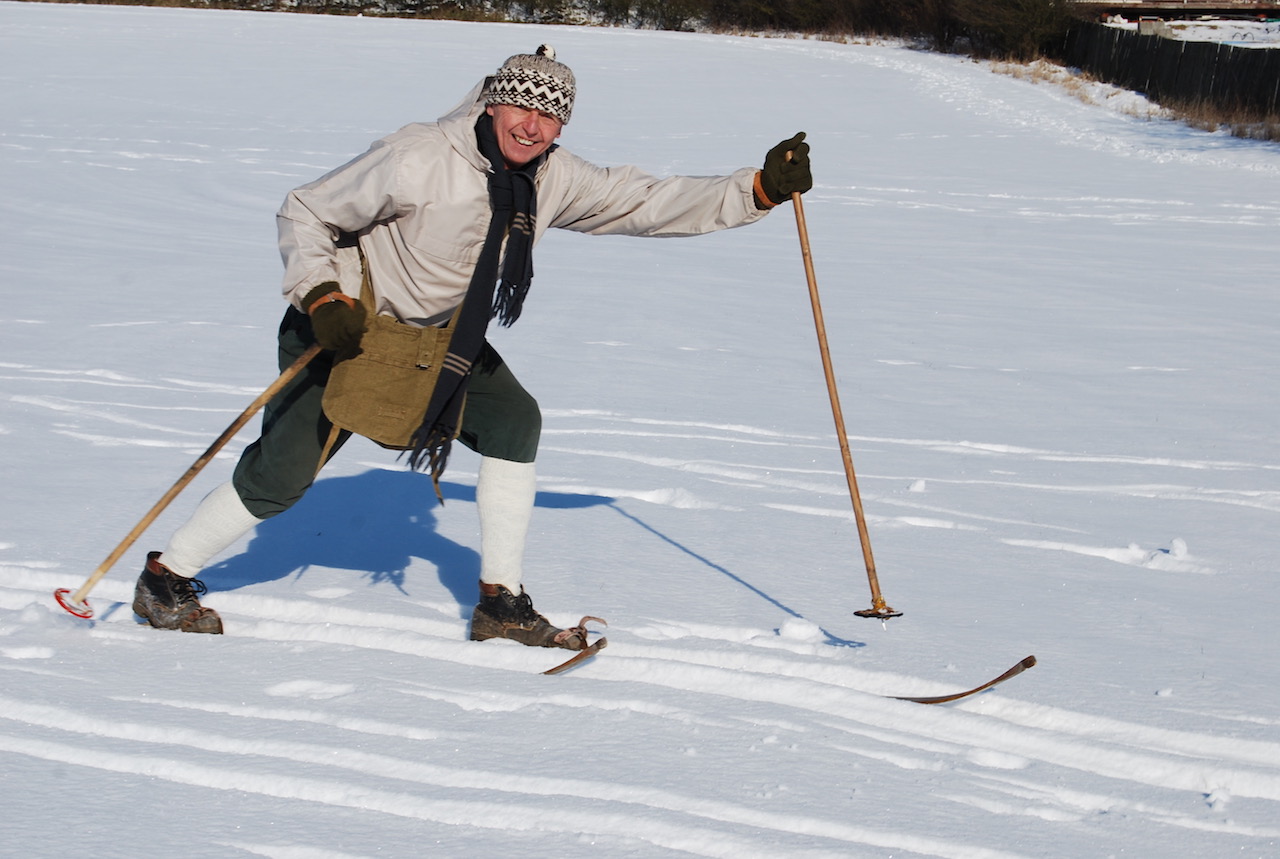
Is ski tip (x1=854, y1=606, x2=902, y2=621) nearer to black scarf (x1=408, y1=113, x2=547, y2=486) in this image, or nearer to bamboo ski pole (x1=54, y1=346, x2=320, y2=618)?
black scarf (x1=408, y1=113, x2=547, y2=486)

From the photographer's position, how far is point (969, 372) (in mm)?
6609

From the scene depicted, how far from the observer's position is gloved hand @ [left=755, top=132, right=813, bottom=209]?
3.34 m

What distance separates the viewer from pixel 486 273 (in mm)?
3156

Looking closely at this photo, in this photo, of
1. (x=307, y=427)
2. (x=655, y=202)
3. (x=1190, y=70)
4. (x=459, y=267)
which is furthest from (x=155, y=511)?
(x=1190, y=70)

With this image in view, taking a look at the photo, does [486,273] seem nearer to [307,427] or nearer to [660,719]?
[307,427]

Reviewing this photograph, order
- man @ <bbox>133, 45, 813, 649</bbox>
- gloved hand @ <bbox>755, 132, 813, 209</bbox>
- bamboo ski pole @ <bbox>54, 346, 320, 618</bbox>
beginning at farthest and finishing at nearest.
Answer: gloved hand @ <bbox>755, 132, 813, 209</bbox>
bamboo ski pole @ <bbox>54, 346, 320, 618</bbox>
man @ <bbox>133, 45, 813, 649</bbox>

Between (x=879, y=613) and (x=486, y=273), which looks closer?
(x=486, y=273)

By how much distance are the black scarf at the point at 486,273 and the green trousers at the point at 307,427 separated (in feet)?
0.51

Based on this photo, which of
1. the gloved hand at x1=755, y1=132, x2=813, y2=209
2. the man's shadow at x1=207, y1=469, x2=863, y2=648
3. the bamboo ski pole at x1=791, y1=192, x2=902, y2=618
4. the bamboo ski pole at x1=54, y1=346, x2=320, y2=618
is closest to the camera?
the bamboo ski pole at x1=54, y1=346, x2=320, y2=618

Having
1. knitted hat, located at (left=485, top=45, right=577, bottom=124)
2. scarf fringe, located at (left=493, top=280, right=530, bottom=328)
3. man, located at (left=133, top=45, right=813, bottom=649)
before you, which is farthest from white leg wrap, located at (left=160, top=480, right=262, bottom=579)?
knitted hat, located at (left=485, top=45, right=577, bottom=124)

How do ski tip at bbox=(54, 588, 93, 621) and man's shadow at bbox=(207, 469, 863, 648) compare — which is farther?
man's shadow at bbox=(207, 469, 863, 648)

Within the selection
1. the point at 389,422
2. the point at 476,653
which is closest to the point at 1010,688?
the point at 476,653

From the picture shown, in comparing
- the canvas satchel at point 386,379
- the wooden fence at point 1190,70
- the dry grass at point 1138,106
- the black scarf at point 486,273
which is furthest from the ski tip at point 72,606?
the wooden fence at point 1190,70

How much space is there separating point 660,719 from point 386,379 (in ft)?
3.41
